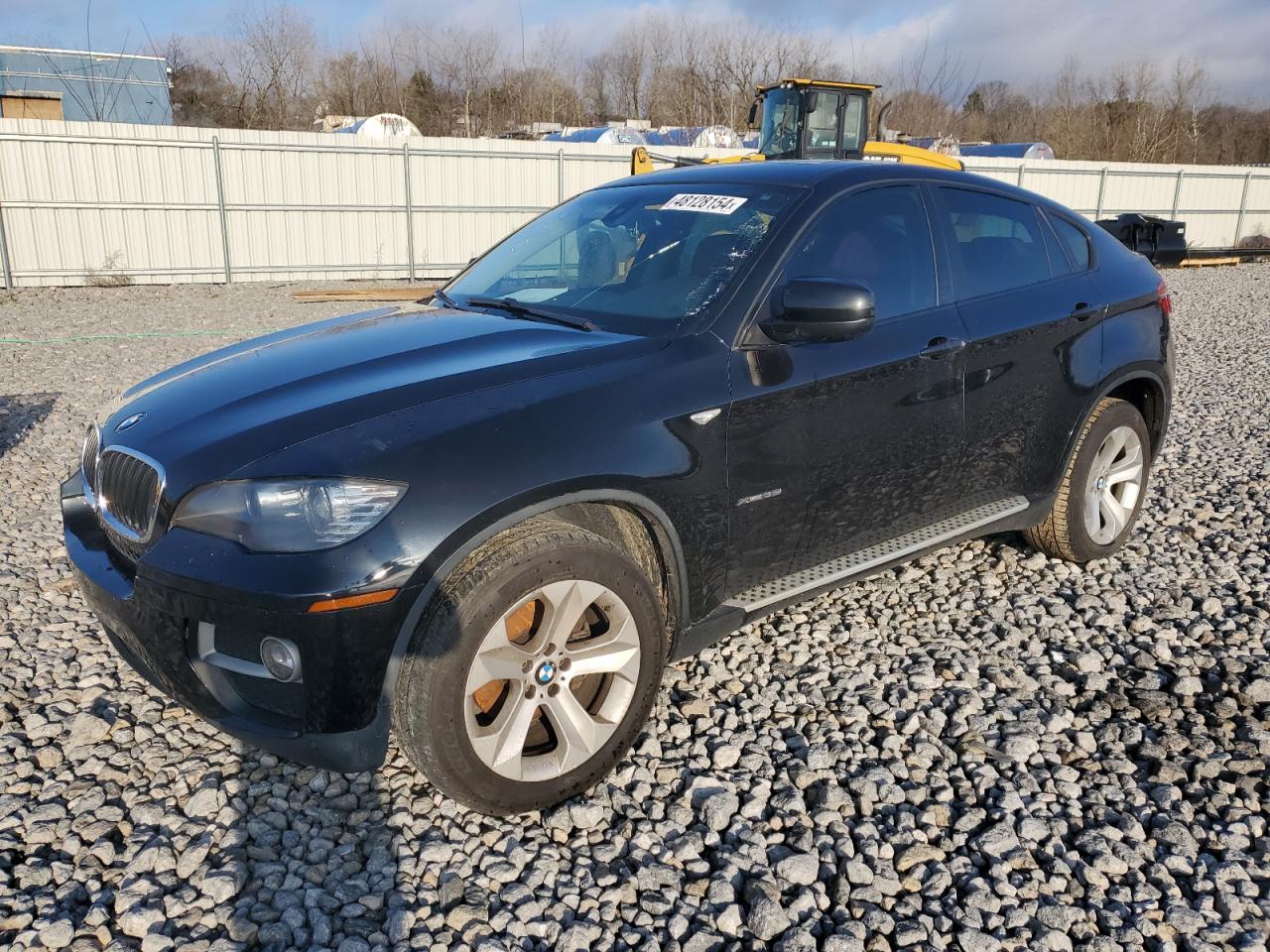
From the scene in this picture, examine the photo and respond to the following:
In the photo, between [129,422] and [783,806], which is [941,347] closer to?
[783,806]

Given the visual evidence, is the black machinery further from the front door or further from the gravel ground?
the front door

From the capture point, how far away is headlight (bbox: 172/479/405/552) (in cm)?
237

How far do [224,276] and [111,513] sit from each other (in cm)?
1624

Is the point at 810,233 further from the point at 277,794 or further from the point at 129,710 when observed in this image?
the point at 129,710

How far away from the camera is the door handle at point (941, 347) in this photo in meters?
3.52

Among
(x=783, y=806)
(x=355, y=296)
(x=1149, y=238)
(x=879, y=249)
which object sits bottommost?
(x=783, y=806)

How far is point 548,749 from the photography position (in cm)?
282

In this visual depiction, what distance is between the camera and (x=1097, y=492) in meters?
4.48

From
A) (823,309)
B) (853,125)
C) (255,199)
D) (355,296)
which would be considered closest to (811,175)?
(823,309)

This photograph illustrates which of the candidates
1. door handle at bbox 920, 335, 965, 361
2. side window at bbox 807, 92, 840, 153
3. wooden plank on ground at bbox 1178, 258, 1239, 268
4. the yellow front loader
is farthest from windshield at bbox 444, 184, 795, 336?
wooden plank on ground at bbox 1178, 258, 1239, 268

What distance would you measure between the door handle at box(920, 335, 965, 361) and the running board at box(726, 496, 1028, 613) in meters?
0.66

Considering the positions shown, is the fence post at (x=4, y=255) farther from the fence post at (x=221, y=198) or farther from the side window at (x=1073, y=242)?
the side window at (x=1073, y=242)

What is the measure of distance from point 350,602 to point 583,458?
72cm

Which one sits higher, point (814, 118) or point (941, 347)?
point (814, 118)
